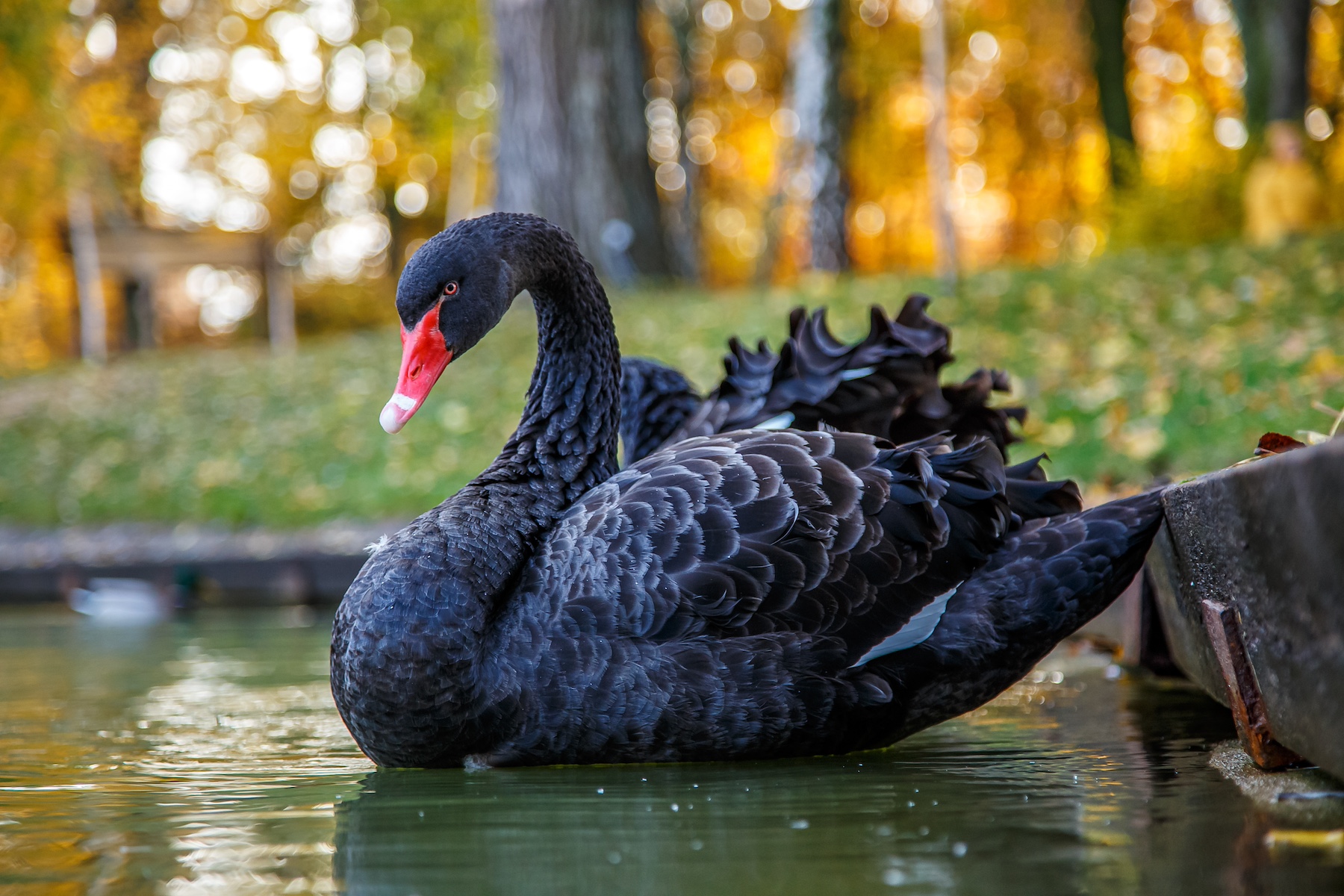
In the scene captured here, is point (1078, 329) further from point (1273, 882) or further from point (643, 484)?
point (1273, 882)

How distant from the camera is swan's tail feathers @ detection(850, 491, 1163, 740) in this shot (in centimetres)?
304

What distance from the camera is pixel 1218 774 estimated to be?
2.72 m

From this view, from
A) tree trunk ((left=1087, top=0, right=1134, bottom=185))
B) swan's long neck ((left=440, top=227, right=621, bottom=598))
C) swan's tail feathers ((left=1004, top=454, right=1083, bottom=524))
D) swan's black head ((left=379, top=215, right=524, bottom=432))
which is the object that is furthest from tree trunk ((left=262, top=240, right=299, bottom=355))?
swan's tail feathers ((left=1004, top=454, right=1083, bottom=524))

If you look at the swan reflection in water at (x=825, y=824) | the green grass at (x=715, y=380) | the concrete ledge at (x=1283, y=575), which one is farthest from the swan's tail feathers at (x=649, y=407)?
the green grass at (x=715, y=380)

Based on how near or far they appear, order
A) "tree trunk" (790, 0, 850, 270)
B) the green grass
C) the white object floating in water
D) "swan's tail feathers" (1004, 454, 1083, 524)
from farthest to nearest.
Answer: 1. "tree trunk" (790, 0, 850, 270)
2. the white object floating in water
3. the green grass
4. "swan's tail feathers" (1004, 454, 1083, 524)

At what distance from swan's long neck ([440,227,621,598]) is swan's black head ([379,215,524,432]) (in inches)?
4.3

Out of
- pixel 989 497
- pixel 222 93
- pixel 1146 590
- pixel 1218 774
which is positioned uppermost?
pixel 222 93

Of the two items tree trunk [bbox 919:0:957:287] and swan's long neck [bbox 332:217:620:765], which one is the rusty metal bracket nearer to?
swan's long neck [bbox 332:217:620:765]

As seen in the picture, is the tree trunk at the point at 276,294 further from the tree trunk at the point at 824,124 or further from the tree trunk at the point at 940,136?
the tree trunk at the point at 940,136

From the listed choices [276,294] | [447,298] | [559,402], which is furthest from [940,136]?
[276,294]

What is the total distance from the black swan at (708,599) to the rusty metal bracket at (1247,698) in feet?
1.48

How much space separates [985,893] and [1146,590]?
2096mm

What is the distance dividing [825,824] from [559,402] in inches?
61.7

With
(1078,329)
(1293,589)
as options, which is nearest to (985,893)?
(1293,589)
